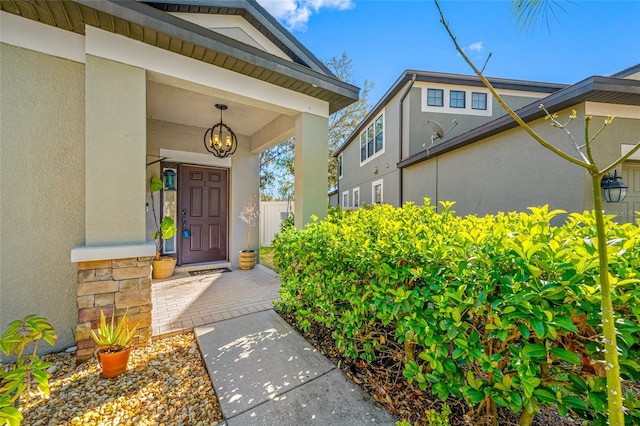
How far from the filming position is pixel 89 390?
7.05ft

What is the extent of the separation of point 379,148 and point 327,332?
920cm

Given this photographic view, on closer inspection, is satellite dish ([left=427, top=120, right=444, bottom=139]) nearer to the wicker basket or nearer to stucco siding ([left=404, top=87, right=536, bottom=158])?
stucco siding ([left=404, top=87, right=536, bottom=158])

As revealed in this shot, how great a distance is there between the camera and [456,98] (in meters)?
8.68

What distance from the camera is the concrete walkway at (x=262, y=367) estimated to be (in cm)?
184

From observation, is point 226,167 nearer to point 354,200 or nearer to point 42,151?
point 42,151

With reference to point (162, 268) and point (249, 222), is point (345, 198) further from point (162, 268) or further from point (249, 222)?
point (162, 268)

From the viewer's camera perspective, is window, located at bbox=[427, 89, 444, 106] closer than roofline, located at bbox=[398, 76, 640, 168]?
No

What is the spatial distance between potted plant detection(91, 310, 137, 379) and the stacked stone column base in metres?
0.21

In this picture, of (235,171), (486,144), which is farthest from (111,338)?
(486,144)

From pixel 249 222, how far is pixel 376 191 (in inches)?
264

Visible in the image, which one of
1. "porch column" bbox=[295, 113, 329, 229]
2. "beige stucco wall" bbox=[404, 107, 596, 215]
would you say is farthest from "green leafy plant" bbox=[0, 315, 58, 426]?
"beige stucco wall" bbox=[404, 107, 596, 215]

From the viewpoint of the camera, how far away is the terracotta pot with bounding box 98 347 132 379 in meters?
2.28

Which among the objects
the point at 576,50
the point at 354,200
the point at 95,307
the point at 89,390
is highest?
the point at 576,50

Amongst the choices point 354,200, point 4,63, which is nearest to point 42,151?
point 4,63
